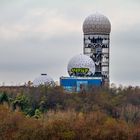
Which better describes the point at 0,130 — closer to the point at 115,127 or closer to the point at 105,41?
the point at 115,127

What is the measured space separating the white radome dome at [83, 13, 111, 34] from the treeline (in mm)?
6275

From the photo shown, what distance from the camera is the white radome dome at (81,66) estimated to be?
77500 millimetres

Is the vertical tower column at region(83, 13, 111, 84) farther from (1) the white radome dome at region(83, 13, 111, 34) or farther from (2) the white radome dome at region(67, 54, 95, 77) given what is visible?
(2) the white radome dome at region(67, 54, 95, 77)

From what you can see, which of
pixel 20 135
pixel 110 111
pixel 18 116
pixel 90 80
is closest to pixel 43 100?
pixel 110 111

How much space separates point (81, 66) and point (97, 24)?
7.39 metres

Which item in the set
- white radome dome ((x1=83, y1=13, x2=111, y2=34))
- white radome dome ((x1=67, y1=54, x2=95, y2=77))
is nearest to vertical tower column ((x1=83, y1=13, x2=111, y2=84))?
white radome dome ((x1=83, y1=13, x2=111, y2=34))

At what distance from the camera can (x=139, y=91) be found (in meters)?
80.3

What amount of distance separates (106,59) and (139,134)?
3882 cm

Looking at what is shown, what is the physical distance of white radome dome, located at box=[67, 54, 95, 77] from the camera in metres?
77.5

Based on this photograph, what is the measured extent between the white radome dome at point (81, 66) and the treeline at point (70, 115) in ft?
8.08

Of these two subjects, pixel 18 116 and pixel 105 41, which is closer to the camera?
pixel 18 116

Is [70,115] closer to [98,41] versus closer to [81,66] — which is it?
[81,66]

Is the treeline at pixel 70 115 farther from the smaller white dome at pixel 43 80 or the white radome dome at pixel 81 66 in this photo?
the smaller white dome at pixel 43 80

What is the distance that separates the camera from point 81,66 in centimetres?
7744
